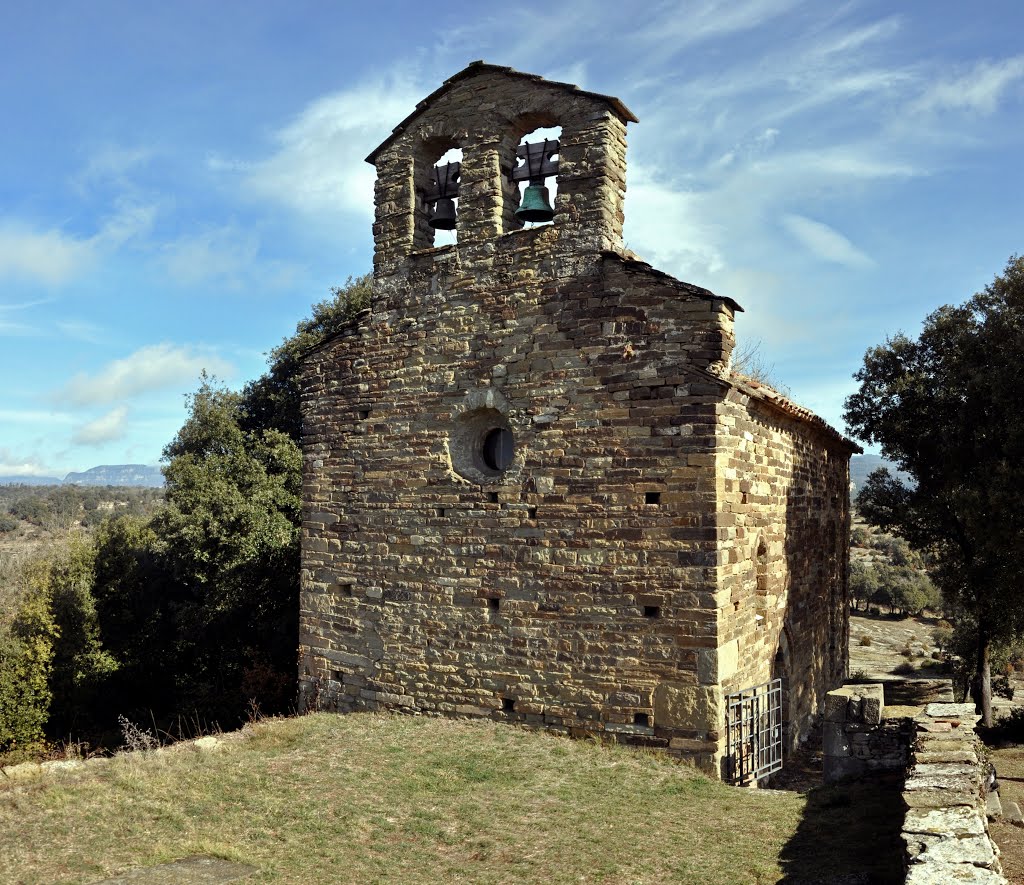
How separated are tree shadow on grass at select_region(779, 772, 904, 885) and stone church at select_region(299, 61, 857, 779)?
1.29m

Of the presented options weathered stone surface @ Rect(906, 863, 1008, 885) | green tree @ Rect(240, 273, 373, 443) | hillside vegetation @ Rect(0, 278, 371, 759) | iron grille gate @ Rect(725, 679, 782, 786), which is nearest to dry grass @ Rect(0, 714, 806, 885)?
iron grille gate @ Rect(725, 679, 782, 786)

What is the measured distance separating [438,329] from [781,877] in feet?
23.9

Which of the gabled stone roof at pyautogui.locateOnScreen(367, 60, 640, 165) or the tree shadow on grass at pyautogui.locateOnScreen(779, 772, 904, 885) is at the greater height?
the gabled stone roof at pyautogui.locateOnScreen(367, 60, 640, 165)

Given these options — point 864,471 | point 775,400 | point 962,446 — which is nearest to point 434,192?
point 775,400

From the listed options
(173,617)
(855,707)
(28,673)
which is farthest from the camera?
(173,617)

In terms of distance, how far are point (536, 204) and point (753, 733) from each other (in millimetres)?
6993

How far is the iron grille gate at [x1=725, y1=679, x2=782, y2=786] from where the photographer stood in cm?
873

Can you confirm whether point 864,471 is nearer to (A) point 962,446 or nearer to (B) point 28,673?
(A) point 962,446

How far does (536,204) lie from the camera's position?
10172 millimetres

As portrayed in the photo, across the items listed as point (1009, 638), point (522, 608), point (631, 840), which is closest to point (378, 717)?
point (522, 608)

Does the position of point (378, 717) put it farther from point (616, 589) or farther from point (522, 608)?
point (616, 589)

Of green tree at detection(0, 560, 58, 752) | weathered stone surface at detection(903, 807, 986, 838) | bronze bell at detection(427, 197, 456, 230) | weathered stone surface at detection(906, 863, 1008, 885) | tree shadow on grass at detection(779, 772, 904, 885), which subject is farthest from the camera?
green tree at detection(0, 560, 58, 752)

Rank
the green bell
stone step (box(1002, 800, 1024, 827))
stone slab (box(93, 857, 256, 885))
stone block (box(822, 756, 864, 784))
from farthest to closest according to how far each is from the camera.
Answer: the green bell, stone block (box(822, 756, 864, 784)), stone step (box(1002, 800, 1024, 827)), stone slab (box(93, 857, 256, 885))

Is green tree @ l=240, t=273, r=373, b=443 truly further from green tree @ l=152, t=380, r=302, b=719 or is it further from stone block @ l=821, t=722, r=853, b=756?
stone block @ l=821, t=722, r=853, b=756
